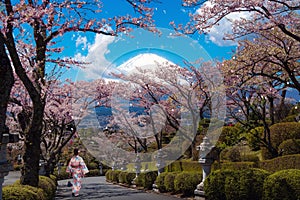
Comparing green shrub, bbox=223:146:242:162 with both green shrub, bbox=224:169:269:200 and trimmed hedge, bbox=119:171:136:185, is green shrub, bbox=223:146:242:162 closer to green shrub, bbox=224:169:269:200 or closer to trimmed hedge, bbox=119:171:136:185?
green shrub, bbox=224:169:269:200

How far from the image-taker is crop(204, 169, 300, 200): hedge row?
7.00m

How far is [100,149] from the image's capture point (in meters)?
23.2

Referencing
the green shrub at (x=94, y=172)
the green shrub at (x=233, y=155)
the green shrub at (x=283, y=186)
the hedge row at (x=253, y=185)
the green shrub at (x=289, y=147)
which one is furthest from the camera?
the green shrub at (x=94, y=172)

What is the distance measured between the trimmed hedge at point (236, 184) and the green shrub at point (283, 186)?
1.97ft

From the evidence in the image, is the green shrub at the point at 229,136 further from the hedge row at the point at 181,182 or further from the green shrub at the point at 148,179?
the hedge row at the point at 181,182

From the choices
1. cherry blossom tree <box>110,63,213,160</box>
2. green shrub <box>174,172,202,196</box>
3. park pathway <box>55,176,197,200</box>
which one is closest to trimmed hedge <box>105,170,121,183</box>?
park pathway <box>55,176,197,200</box>

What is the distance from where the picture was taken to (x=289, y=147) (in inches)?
506

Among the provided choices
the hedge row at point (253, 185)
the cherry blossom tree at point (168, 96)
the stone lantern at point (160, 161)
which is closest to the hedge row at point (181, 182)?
the stone lantern at point (160, 161)

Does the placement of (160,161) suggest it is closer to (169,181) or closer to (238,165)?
(169,181)

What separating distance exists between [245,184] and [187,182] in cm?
335

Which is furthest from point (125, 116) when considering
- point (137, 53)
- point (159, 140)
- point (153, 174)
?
point (137, 53)

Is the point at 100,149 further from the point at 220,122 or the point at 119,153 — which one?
the point at 220,122

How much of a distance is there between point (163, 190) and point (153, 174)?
1816 millimetres

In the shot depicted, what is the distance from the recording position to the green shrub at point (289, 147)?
41.6 ft
